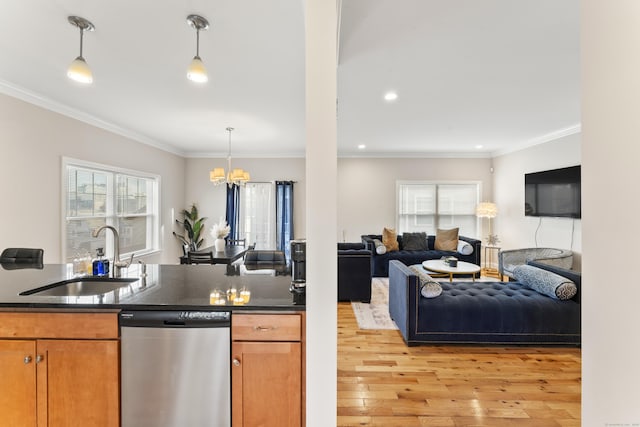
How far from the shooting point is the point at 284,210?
6.69 meters

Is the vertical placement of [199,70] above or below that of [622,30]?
above

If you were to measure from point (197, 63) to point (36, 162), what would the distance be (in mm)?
2844

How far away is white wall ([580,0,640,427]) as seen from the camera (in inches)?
26.6

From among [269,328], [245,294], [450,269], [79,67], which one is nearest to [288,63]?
[79,67]

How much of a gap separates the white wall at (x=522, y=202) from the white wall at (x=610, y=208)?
4.16m

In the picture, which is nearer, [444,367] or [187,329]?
[187,329]

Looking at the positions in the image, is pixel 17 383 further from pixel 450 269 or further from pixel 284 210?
pixel 284 210

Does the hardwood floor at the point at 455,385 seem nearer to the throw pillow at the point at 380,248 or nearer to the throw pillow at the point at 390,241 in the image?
the throw pillow at the point at 380,248

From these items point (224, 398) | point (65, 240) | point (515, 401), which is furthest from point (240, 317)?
point (65, 240)

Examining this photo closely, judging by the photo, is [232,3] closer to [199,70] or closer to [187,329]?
[199,70]

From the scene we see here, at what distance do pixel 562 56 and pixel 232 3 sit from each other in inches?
107

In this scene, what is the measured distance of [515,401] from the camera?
2.08 meters

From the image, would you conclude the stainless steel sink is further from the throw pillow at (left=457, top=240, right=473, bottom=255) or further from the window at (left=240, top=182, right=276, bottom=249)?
the throw pillow at (left=457, top=240, right=473, bottom=255)

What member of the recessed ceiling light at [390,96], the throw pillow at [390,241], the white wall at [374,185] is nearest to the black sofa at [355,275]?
the throw pillow at [390,241]
